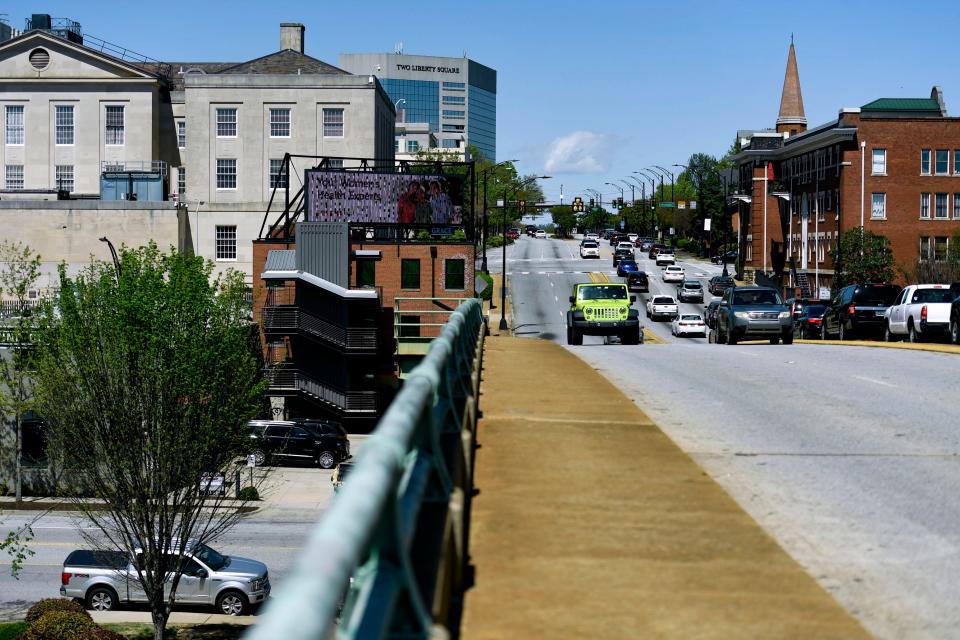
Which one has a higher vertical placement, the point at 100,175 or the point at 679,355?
the point at 100,175

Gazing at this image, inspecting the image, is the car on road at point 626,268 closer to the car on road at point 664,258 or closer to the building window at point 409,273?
the car on road at point 664,258

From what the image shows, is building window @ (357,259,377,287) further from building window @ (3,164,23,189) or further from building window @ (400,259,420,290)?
building window @ (3,164,23,189)

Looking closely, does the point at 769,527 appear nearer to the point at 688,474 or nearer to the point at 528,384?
the point at 688,474

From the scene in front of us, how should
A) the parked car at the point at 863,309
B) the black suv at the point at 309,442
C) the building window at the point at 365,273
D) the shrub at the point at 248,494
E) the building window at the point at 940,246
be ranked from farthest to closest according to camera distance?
the building window at the point at 940,246, the building window at the point at 365,273, the black suv at the point at 309,442, the shrub at the point at 248,494, the parked car at the point at 863,309

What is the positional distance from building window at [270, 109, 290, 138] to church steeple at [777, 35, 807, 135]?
2635 inches

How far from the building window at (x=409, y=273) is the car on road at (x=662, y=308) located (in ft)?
85.7

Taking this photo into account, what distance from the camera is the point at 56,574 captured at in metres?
42.3

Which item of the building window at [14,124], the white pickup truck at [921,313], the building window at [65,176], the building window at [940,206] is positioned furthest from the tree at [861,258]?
the building window at [14,124]

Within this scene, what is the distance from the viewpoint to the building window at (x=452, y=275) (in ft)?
230

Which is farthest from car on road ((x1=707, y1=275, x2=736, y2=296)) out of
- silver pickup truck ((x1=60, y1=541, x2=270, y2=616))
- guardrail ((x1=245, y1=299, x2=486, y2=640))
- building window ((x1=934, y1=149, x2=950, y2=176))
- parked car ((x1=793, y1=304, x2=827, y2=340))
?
guardrail ((x1=245, y1=299, x2=486, y2=640))

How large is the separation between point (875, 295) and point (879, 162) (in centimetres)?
5441

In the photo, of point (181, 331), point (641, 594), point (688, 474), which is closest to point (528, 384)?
point (688, 474)

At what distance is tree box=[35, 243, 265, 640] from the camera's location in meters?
40.9

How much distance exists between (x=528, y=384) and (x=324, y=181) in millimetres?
46963
